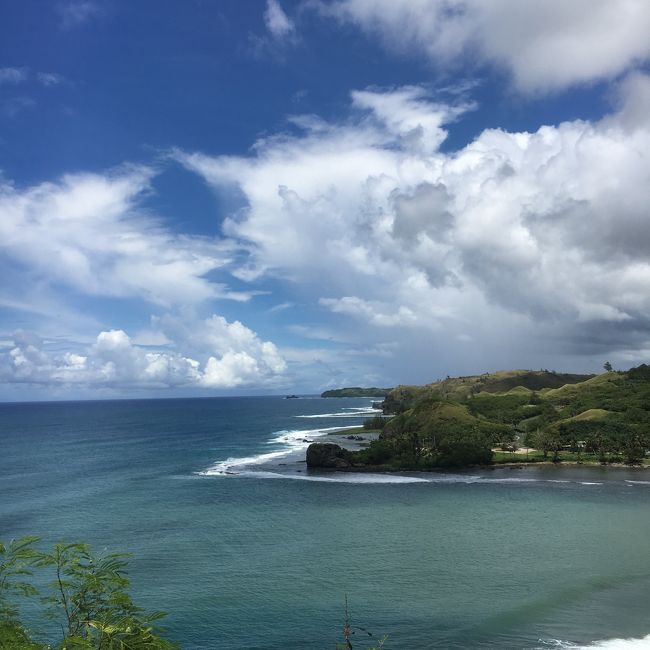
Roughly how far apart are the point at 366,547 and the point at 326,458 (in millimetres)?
58843

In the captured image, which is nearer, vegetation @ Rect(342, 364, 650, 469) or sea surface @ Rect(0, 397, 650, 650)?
sea surface @ Rect(0, 397, 650, 650)

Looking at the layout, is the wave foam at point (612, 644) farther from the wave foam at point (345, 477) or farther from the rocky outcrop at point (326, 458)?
the rocky outcrop at point (326, 458)

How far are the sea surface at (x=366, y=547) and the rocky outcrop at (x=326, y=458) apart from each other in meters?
4.54

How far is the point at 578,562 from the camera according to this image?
→ 54.3 meters

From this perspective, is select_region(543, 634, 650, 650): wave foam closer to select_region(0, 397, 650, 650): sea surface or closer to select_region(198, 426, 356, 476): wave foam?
select_region(0, 397, 650, 650): sea surface

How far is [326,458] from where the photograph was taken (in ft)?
395

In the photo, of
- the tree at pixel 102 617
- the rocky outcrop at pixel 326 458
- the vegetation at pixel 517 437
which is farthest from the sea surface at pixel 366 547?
the tree at pixel 102 617

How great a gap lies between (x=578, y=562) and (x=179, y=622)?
→ 3820 centimetres

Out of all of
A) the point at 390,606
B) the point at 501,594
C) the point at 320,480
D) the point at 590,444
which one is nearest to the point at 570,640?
the point at 501,594

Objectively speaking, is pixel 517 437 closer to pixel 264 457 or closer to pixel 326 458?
pixel 326 458

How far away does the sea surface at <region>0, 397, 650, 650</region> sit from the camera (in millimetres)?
40969

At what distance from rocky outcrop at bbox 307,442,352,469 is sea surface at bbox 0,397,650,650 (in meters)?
4.54

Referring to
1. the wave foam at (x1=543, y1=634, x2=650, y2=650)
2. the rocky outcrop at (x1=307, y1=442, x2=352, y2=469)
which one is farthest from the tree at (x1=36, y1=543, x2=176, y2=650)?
the rocky outcrop at (x1=307, y1=442, x2=352, y2=469)

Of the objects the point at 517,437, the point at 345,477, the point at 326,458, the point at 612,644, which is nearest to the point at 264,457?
the point at 326,458
